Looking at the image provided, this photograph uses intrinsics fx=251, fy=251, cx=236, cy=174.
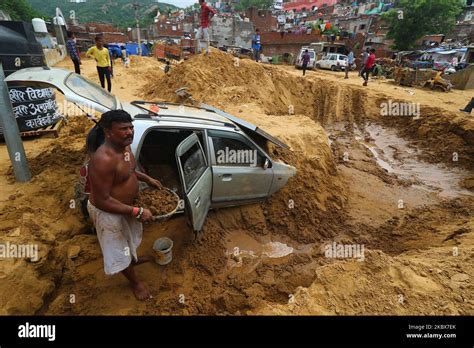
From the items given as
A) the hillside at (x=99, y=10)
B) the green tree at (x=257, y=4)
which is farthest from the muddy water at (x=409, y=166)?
the hillside at (x=99, y=10)

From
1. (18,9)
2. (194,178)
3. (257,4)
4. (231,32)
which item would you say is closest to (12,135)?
(194,178)

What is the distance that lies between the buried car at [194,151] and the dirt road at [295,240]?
0.54 m

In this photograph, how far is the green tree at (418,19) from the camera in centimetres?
2634

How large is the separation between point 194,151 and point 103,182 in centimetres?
158

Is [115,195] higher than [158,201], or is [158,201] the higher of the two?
[115,195]

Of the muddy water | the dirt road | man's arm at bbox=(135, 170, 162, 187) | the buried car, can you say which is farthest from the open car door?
the muddy water

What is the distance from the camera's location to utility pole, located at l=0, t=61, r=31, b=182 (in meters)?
3.46

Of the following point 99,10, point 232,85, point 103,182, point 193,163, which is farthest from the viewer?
point 99,10

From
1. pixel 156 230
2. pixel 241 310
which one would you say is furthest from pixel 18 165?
pixel 241 310

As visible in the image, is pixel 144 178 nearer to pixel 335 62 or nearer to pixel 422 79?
pixel 422 79

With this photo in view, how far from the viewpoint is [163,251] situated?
3.22 meters

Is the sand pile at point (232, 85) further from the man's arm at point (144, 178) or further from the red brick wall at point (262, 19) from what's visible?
the red brick wall at point (262, 19)

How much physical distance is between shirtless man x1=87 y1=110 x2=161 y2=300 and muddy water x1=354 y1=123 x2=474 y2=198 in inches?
272

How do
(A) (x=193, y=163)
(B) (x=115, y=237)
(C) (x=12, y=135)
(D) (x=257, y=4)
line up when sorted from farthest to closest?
1. (D) (x=257, y=4)
2. (C) (x=12, y=135)
3. (A) (x=193, y=163)
4. (B) (x=115, y=237)
